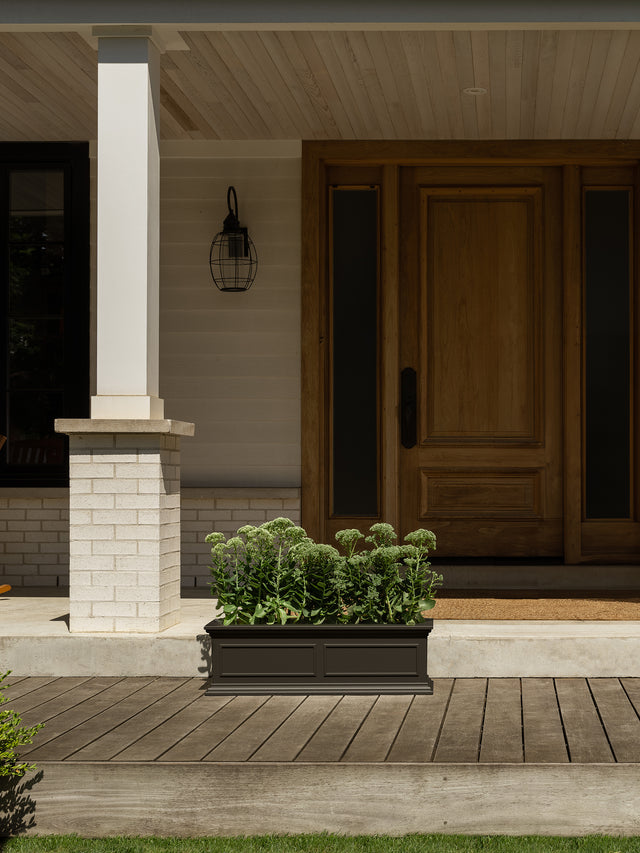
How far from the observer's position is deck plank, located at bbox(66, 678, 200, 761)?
311 centimetres

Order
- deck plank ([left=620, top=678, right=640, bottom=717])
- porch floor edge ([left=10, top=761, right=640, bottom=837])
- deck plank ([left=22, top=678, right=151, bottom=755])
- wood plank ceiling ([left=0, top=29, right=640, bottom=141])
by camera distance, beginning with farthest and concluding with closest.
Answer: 1. wood plank ceiling ([left=0, top=29, right=640, bottom=141])
2. deck plank ([left=620, top=678, right=640, bottom=717])
3. deck plank ([left=22, top=678, right=151, bottom=755])
4. porch floor edge ([left=10, top=761, right=640, bottom=837])

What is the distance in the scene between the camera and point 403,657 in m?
3.96

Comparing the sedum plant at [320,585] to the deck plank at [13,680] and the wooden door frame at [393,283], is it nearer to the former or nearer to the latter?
the deck plank at [13,680]

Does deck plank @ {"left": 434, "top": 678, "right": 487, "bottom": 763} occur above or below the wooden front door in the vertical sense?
below

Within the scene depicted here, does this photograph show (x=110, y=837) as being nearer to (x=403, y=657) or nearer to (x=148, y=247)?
(x=403, y=657)

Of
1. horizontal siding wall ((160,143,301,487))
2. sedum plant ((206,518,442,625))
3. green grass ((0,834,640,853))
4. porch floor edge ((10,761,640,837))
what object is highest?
horizontal siding wall ((160,143,301,487))

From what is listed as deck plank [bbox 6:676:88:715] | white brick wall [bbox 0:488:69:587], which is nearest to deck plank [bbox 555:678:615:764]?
deck plank [bbox 6:676:88:715]

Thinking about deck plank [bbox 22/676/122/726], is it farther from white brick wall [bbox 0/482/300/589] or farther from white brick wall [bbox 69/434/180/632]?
white brick wall [bbox 0/482/300/589]

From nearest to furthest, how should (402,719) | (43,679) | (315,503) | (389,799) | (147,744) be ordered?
(389,799), (147,744), (402,719), (43,679), (315,503)

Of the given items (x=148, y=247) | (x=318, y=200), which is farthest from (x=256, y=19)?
(x=318, y=200)

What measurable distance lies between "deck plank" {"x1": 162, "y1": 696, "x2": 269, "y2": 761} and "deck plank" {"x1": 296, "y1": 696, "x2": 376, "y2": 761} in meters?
0.27

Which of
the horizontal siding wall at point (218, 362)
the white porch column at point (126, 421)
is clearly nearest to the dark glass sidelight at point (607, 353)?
the horizontal siding wall at point (218, 362)

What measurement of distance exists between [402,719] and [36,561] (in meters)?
3.14

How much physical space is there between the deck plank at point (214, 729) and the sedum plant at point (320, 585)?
12.9 inches
